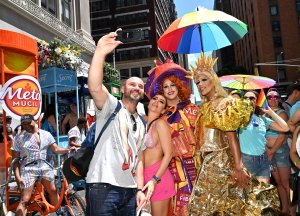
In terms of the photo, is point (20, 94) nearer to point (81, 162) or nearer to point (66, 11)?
point (81, 162)

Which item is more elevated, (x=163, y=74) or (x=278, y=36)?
(x=278, y=36)

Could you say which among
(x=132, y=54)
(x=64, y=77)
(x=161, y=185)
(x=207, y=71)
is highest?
(x=132, y=54)

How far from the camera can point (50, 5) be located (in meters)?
20.8

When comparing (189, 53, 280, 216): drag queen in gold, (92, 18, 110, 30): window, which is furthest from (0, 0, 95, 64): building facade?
(92, 18, 110, 30): window

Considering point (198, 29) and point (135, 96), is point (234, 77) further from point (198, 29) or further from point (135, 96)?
point (135, 96)

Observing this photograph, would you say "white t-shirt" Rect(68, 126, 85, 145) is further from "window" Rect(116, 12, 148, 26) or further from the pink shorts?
"window" Rect(116, 12, 148, 26)

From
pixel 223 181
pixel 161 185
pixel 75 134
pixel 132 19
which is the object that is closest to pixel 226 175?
pixel 223 181

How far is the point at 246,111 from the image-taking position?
3.25 m

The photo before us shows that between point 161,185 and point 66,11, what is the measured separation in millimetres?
22107

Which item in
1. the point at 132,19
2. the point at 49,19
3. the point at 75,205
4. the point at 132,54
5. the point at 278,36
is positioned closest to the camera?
the point at 75,205

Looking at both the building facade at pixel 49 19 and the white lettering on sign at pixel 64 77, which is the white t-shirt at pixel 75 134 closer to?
the white lettering on sign at pixel 64 77

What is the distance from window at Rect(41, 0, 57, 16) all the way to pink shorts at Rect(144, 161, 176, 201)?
18435 mm

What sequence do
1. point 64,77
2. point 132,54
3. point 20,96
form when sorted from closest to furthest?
point 20,96, point 64,77, point 132,54

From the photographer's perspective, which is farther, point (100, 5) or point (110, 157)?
point (100, 5)
